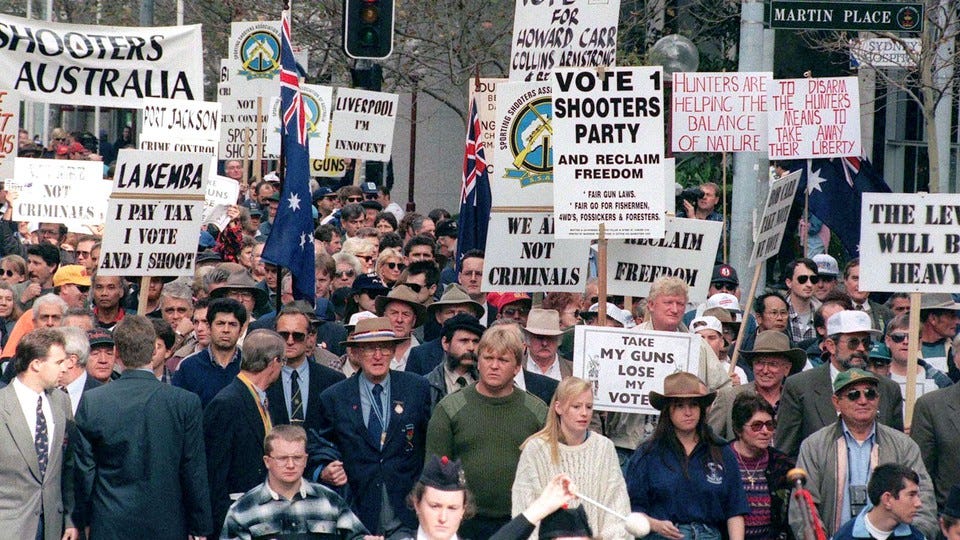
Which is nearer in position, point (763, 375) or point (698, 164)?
point (763, 375)

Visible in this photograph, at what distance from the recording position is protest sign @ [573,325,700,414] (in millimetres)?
10172

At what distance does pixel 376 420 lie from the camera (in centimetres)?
984

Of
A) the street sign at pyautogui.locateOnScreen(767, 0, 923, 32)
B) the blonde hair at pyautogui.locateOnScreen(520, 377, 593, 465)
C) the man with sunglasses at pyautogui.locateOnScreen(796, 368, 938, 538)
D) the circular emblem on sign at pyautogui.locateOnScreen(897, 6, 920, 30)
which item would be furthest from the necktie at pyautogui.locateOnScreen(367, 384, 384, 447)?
the circular emblem on sign at pyautogui.locateOnScreen(897, 6, 920, 30)

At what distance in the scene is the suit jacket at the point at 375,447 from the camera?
383 inches

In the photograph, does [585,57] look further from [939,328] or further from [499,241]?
[939,328]

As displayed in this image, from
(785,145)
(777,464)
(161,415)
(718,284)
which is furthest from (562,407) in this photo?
(785,145)

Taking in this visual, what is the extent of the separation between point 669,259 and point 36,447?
4544 millimetres

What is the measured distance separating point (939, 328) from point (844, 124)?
14.2 ft

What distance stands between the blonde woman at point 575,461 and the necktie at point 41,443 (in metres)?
2.46

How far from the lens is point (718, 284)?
14805mm

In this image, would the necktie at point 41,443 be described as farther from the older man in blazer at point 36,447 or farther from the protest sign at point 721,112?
the protest sign at point 721,112

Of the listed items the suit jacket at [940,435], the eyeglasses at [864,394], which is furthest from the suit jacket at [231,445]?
the suit jacket at [940,435]

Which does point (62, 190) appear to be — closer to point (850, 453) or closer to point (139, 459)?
point (139, 459)

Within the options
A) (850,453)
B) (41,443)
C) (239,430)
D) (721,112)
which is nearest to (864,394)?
(850,453)
